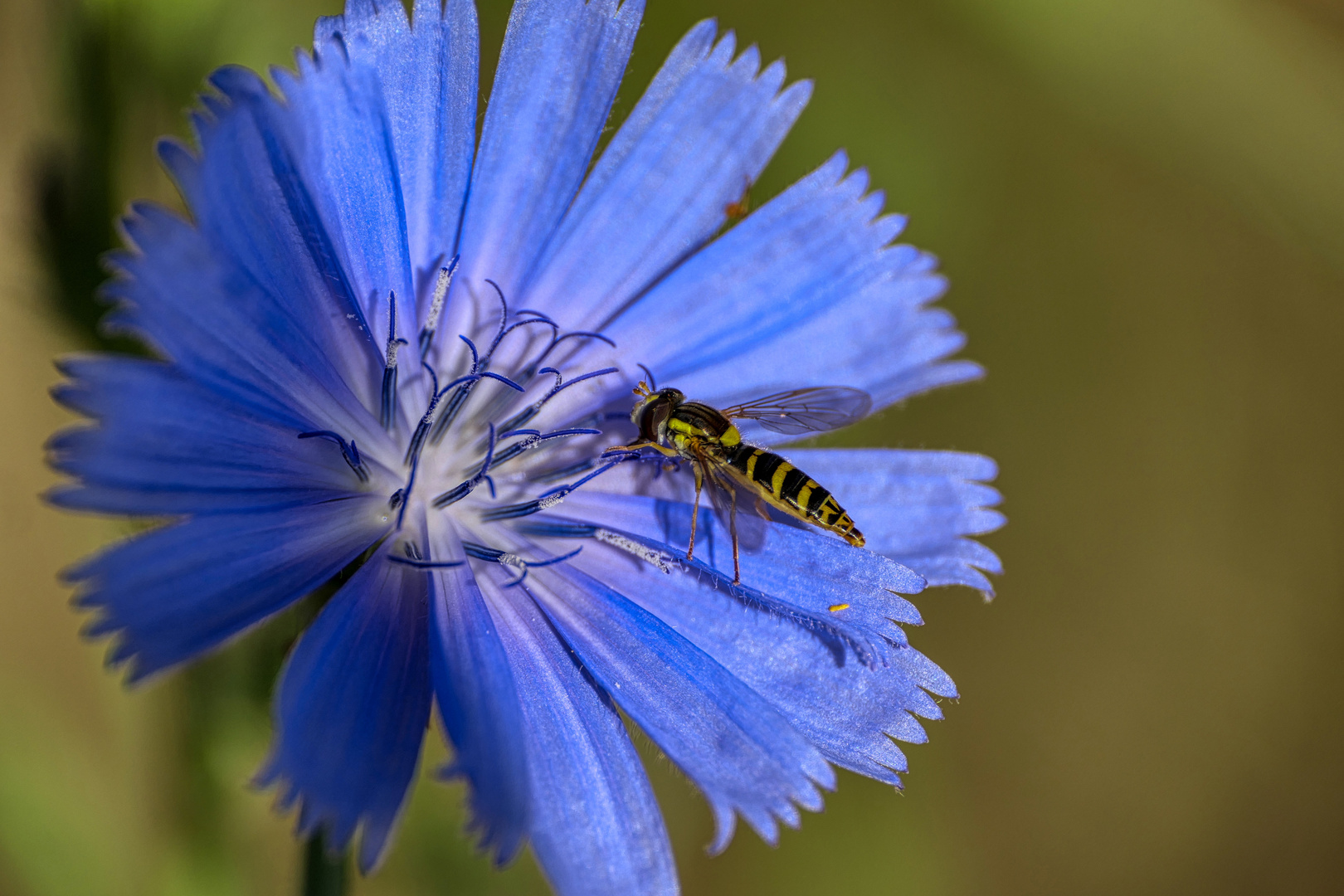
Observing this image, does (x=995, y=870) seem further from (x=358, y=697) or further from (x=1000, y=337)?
(x=358, y=697)

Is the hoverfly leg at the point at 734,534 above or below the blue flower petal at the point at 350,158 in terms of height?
below

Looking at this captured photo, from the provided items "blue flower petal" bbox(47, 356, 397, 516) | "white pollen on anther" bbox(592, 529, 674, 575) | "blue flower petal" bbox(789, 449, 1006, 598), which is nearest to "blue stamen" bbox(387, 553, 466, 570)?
"blue flower petal" bbox(47, 356, 397, 516)


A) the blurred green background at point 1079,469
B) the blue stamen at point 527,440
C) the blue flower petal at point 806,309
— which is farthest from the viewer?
the blurred green background at point 1079,469

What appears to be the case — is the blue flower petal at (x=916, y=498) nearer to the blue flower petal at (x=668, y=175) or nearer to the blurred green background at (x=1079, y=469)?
the blue flower petal at (x=668, y=175)

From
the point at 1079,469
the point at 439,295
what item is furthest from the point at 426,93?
the point at 1079,469

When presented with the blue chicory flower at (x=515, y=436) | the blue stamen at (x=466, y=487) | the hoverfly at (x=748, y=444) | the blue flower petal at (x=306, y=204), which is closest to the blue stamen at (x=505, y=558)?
the blue chicory flower at (x=515, y=436)

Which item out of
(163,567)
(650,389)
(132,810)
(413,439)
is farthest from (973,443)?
(163,567)

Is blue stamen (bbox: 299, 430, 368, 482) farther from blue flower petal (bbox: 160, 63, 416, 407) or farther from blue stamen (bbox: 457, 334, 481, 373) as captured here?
blue stamen (bbox: 457, 334, 481, 373)
